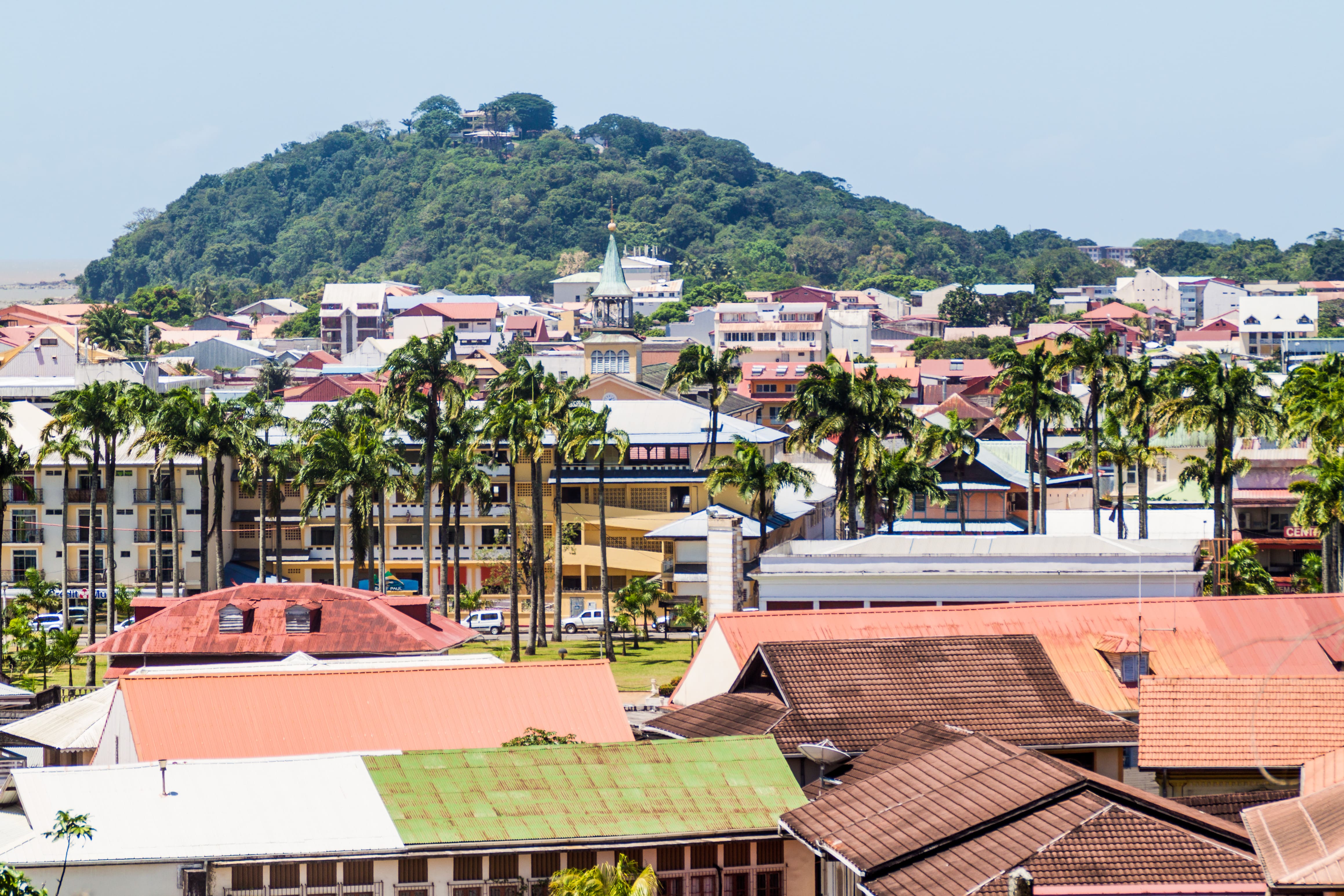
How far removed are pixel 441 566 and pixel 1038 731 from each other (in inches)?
2131

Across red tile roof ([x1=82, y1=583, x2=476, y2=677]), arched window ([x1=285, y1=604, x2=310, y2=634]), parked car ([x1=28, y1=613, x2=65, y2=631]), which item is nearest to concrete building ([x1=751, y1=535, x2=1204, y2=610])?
red tile roof ([x1=82, y1=583, x2=476, y2=677])

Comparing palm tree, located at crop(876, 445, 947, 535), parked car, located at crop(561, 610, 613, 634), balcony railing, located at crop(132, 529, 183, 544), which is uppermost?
palm tree, located at crop(876, 445, 947, 535)

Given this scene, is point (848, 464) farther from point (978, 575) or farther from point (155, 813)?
point (155, 813)

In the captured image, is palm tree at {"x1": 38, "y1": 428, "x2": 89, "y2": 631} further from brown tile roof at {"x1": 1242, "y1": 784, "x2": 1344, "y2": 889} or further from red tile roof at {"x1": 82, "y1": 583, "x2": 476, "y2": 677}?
brown tile roof at {"x1": 1242, "y1": 784, "x2": 1344, "y2": 889}

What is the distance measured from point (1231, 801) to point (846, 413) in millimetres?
48409

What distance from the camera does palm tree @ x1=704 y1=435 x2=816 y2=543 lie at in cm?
7706

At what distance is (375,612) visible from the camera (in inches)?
2366

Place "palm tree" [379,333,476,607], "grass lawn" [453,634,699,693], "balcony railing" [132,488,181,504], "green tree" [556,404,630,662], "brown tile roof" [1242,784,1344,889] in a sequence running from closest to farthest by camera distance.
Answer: "brown tile roof" [1242,784,1344,889] → "grass lawn" [453,634,699,693] → "green tree" [556,404,630,662] → "palm tree" [379,333,476,607] → "balcony railing" [132,488,181,504]

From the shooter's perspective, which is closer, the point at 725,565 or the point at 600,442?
the point at 725,565

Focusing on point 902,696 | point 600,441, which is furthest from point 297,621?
point 902,696

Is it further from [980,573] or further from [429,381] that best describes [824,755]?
[429,381]

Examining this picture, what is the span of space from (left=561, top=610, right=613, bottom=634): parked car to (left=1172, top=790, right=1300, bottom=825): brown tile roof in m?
55.7

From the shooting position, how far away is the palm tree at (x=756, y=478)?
253 ft

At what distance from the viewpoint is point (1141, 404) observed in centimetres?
8694
